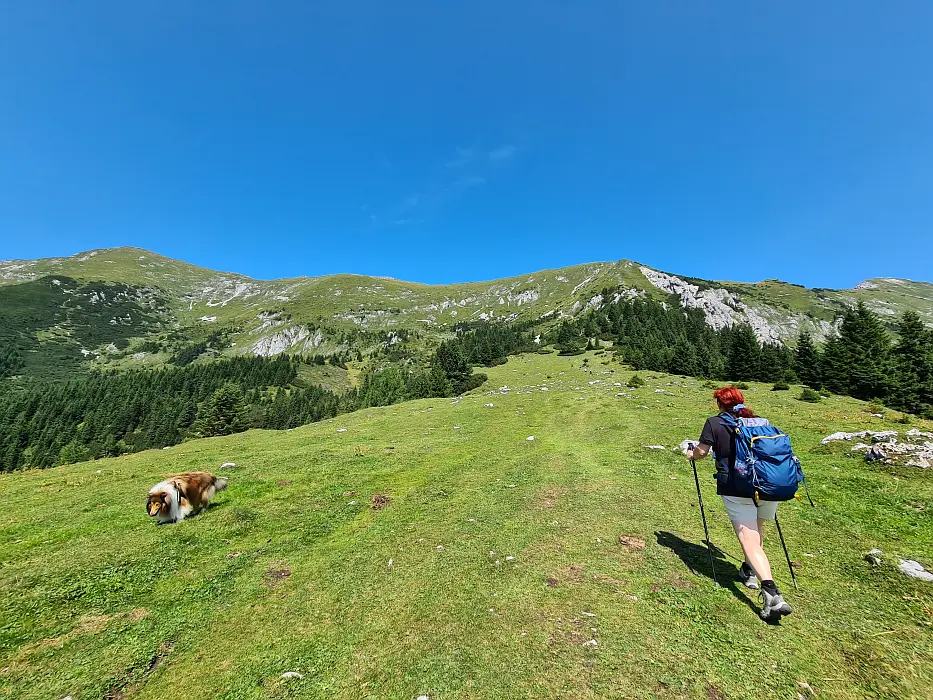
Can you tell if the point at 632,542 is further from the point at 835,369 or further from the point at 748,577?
the point at 835,369

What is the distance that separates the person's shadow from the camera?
820 centimetres

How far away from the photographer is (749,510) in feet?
25.7

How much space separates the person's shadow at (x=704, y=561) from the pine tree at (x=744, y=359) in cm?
6085

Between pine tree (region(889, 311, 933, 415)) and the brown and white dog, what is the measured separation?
66150 millimetres

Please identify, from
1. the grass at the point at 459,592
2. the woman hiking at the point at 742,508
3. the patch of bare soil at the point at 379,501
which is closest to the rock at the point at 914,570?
the grass at the point at 459,592

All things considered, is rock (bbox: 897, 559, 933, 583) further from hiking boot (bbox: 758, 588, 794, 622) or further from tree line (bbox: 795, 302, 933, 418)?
tree line (bbox: 795, 302, 933, 418)

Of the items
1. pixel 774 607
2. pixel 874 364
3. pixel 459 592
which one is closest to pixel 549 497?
pixel 459 592

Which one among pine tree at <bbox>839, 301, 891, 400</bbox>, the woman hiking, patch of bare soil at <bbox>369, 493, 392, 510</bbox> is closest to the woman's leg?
the woman hiking

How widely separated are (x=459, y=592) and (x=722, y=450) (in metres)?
6.57

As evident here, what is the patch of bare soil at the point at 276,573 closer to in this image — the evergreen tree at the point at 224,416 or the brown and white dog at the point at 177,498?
the brown and white dog at the point at 177,498

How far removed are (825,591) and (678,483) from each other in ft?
25.8

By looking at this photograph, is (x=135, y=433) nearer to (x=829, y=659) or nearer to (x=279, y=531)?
(x=279, y=531)

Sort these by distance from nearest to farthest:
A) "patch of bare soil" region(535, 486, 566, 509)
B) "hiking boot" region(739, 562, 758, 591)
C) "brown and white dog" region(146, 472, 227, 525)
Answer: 1. "hiking boot" region(739, 562, 758, 591)
2. "brown and white dog" region(146, 472, 227, 525)
3. "patch of bare soil" region(535, 486, 566, 509)

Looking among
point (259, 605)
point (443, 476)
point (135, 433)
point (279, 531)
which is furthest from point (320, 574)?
point (135, 433)
